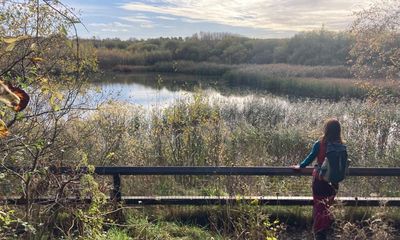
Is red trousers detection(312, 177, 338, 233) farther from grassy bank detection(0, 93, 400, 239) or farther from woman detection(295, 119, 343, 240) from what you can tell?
grassy bank detection(0, 93, 400, 239)

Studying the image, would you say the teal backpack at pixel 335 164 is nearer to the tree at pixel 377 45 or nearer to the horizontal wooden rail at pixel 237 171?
the horizontal wooden rail at pixel 237 171

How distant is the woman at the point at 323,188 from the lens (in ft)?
14.4

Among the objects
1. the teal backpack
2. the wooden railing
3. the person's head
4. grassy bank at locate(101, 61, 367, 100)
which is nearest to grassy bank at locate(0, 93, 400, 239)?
the wooden railing

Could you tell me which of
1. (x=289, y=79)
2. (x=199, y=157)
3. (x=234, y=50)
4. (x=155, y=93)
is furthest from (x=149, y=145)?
(x=234, y=50)

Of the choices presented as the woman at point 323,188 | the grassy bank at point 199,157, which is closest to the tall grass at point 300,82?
the grassy bank at point 199,157

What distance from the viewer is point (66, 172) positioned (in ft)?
12.4

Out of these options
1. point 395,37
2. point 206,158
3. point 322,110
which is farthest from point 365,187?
point 395,37

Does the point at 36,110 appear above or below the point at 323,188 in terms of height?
above

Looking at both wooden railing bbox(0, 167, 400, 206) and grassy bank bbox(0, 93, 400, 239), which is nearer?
grassy bank bbox(0, 93, 400, 239)

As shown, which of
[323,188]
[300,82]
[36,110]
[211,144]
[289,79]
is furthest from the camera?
[289,79]

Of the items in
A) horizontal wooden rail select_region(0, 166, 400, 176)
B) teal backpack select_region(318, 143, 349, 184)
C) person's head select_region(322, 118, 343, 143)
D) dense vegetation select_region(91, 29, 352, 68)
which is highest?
dense vegetation select_region(91, 29, 352, 68)

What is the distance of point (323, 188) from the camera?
451cm

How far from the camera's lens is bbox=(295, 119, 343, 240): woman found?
4383 mm

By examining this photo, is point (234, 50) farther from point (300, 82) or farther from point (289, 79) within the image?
point (300, 82)
